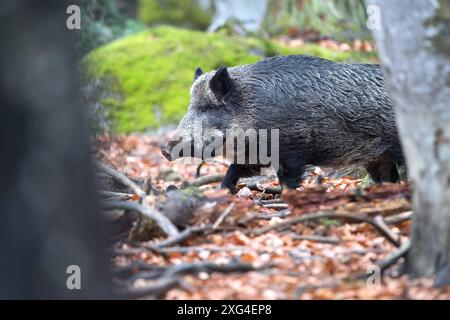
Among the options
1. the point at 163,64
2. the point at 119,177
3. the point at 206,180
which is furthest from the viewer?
the point at 163,64

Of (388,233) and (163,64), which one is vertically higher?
(163,64)

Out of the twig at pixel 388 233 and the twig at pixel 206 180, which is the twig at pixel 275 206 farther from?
the twig at pixel 206 180

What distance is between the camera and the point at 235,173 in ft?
27.7

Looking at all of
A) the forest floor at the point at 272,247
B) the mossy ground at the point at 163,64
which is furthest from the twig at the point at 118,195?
the mossy ground at the point at 163,64

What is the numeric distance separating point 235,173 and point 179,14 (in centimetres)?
1374

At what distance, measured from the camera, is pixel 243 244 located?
19.3 feet

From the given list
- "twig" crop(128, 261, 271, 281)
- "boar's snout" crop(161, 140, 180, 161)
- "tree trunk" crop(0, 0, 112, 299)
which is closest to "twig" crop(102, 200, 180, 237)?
"twig" crop(128, 261, 271, 281)

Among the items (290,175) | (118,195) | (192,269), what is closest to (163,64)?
(290,175)

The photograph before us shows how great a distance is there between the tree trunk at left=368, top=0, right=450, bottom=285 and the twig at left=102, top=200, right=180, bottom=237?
1.76m

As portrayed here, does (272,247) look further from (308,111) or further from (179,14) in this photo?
(179,14)

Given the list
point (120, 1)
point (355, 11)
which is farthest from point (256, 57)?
point (120, 1)
